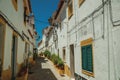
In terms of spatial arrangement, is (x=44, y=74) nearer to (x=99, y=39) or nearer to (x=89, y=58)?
(x=89, y=58)

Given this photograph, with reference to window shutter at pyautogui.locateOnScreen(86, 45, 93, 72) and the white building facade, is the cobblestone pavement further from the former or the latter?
window shutter at pyautogui.locateOnScreen(86, 45, 93, 72)

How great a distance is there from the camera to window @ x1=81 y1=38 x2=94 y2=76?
7.03m

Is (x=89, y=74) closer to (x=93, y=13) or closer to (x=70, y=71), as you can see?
(x=93, y=13)

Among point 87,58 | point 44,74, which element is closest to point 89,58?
point 87,58

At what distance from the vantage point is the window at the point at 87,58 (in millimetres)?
7027

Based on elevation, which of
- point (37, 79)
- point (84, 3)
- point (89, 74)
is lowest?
point (37, 79)

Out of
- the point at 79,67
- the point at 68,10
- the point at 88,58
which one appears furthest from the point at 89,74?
the point at 68,10

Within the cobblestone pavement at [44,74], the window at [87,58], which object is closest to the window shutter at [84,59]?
the window at [87,58]

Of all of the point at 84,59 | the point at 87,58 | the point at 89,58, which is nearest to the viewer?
the point at 89,58

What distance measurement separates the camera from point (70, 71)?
11.5 meters

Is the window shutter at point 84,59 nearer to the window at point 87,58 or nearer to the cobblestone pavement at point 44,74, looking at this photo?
the window at point 87,58

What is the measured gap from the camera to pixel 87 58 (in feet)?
24.7

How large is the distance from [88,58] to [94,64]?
922mm

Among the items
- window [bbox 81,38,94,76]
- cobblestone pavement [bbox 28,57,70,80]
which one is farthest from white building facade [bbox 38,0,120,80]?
cobblestone pavement [bbox 28,57,70,80]
